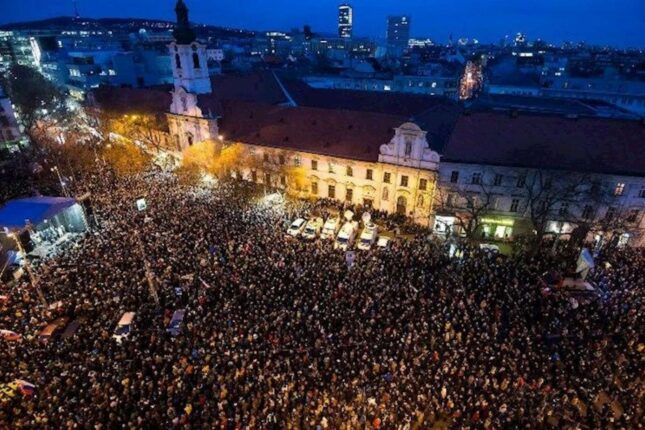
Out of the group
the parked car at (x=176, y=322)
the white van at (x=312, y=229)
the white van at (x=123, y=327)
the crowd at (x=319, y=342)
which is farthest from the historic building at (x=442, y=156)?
the white van at (x=123, y=327)

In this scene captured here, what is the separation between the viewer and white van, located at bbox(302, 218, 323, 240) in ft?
111

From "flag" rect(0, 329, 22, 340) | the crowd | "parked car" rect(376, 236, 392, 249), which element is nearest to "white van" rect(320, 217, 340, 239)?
the crowd

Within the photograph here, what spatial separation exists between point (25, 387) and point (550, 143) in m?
39.3

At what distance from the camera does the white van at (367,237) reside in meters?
32.6

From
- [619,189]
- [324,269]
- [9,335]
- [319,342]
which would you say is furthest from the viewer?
[619,189]

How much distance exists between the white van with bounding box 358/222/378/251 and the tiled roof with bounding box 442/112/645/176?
871 centimetres

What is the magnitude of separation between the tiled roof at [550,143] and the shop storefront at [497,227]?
5.28 meters

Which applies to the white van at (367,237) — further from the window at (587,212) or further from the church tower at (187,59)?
the church tower at (187,59)

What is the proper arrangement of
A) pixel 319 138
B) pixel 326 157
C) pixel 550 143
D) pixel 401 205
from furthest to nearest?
1. pixel 319 138
2. pixel 326 157
3. pixel 401 205
4. pixel 550 143

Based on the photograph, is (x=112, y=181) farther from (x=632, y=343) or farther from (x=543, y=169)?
Result: (x=632, y=343)

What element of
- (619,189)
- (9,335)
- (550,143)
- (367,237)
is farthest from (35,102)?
(619,189)

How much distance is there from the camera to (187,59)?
152 feet

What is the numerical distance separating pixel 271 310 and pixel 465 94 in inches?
2844

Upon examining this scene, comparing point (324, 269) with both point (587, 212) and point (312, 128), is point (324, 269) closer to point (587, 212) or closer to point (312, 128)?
point (312, 128)
